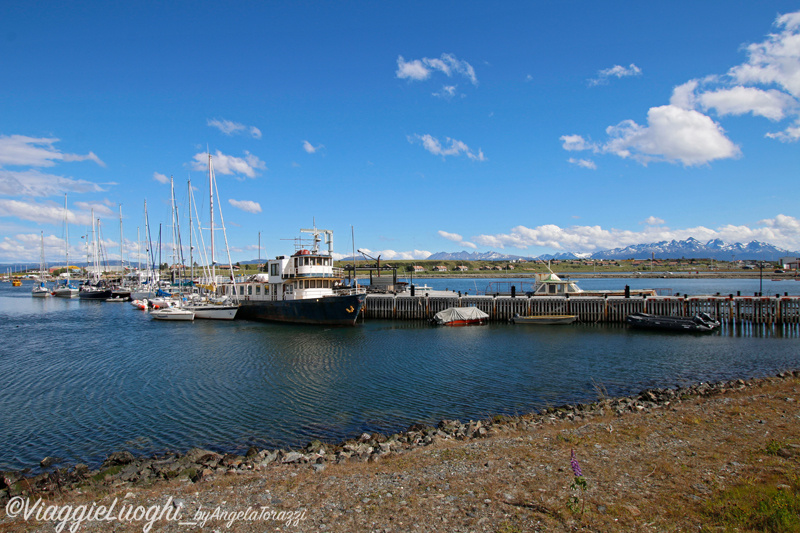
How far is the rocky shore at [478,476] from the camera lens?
28.1 feet

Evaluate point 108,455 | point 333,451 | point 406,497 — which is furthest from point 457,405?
point 108,455

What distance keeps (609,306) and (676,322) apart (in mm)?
6921

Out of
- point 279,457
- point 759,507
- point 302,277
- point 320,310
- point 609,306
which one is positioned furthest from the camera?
point 302,277

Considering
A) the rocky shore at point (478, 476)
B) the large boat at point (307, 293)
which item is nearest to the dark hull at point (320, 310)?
the large boat at point (307, 293)

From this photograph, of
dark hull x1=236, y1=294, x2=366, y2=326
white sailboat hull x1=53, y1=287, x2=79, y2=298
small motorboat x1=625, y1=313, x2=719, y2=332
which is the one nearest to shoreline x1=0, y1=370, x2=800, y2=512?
small motorboat x1=625, y1=313, x2=719, y2=332

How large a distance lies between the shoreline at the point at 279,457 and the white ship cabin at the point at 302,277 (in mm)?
33139

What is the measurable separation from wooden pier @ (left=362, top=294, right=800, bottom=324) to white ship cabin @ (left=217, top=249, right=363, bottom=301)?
9.00 meters

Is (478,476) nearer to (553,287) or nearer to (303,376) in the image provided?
(303,376)

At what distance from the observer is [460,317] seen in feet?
154

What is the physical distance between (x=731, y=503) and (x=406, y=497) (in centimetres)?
634

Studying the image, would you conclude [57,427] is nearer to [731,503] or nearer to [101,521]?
[101,521]

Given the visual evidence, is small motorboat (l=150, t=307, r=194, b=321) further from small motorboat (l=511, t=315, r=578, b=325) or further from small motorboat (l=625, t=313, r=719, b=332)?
small motorboat (l=625, t=313, r=719, b=332)

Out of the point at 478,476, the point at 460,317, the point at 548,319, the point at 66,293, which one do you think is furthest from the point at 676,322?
the point at 66,293

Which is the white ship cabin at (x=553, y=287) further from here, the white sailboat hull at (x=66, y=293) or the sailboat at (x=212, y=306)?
the white sailboat hull at (x=66, y=293)
